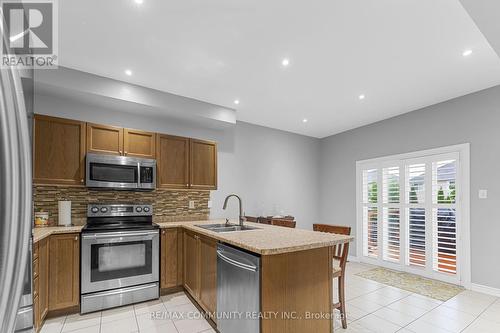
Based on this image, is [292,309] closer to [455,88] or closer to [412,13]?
[412,13]

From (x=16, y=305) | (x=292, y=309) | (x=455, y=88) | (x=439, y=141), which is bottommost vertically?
(x=292, y=309)

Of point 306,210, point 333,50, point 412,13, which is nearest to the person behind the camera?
point 412,13

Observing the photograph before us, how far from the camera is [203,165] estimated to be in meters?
3.97

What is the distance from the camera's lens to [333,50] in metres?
2.66

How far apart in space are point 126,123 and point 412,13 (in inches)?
139

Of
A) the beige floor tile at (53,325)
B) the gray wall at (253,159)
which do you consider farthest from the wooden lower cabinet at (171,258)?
the gray wall at (253,159)

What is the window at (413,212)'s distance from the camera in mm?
3842

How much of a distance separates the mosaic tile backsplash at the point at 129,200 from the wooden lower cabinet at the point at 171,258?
23.7 inches

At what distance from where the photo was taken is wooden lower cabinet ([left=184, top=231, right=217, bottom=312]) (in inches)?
96.5

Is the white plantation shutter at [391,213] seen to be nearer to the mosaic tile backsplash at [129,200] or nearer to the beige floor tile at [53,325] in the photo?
the mosaic tile backsplash at [129,200]

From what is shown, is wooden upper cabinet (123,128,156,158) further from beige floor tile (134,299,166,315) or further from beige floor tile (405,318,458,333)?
beige floor tile (405,318,458,333)

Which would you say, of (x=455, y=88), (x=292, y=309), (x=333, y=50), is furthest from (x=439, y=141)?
(x=292, y=309)

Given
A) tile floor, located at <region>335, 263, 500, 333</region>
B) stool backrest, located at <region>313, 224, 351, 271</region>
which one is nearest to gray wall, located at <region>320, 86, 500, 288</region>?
tile floor, located at <region>335, 263, 500, 333</region>

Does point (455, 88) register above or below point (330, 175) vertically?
above
